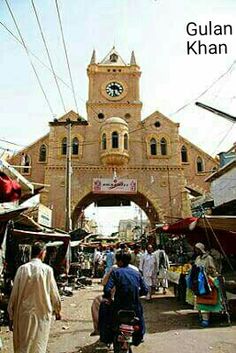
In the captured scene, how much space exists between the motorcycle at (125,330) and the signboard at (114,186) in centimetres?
2767

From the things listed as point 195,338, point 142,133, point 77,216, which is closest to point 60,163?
point 77,216

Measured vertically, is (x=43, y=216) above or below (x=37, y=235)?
above

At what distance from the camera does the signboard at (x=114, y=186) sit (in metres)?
32.2

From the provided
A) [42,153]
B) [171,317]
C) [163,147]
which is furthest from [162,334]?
[42,153]

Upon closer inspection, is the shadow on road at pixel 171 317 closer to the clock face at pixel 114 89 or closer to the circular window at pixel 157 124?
the circular window at pixel 157 124

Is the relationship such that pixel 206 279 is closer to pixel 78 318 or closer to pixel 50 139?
pixel 78 318

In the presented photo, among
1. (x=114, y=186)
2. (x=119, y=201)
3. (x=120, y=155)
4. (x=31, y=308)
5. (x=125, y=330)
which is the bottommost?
(x=125, y=330)

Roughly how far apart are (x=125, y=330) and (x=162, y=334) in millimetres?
2577

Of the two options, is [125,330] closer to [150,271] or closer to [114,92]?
[150,271]

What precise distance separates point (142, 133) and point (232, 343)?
30.1 m

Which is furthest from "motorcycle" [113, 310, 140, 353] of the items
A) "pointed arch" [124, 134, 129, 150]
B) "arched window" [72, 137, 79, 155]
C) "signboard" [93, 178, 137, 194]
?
"arched window" [72, 137, 79, 155]

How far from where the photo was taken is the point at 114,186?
32.4 meters

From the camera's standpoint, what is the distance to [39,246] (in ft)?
15.5

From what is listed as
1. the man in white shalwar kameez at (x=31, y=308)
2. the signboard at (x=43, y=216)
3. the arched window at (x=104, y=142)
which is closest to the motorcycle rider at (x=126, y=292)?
the man in white shalwar kameez at (x=31, y=308)
